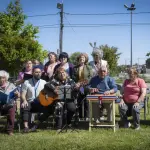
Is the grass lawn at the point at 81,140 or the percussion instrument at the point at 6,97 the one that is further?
the percussion instrument at the point at 6,97

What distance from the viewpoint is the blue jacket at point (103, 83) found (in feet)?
20.9

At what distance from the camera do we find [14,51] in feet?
57.4

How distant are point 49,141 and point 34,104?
4.16ft

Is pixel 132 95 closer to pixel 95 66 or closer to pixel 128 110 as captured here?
pixel 128 110

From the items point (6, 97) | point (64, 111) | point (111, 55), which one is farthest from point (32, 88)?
point (111, 55)

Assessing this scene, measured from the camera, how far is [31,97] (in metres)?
6.33

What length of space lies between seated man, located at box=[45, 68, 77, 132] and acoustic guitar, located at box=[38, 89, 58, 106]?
0.35ft

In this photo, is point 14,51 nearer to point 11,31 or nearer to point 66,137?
point 11,31

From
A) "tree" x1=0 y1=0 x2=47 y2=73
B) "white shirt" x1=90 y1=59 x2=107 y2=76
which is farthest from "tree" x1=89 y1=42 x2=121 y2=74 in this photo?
"white shirt" x1=90 y1=59 x2=107 y2=76

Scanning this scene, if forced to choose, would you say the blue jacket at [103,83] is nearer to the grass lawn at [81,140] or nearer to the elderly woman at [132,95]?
the elderly woman at [132,95]

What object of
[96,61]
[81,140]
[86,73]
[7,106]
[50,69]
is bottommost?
[81,140]

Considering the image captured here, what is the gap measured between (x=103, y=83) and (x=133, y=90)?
0.72m

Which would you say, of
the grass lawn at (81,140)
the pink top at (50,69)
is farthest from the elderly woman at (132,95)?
the pink top at (50,69)

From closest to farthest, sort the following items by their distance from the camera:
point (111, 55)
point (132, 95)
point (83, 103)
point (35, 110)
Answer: point (35, 110) → point (132, 95) → point (83, 103) → point (111, 55)
